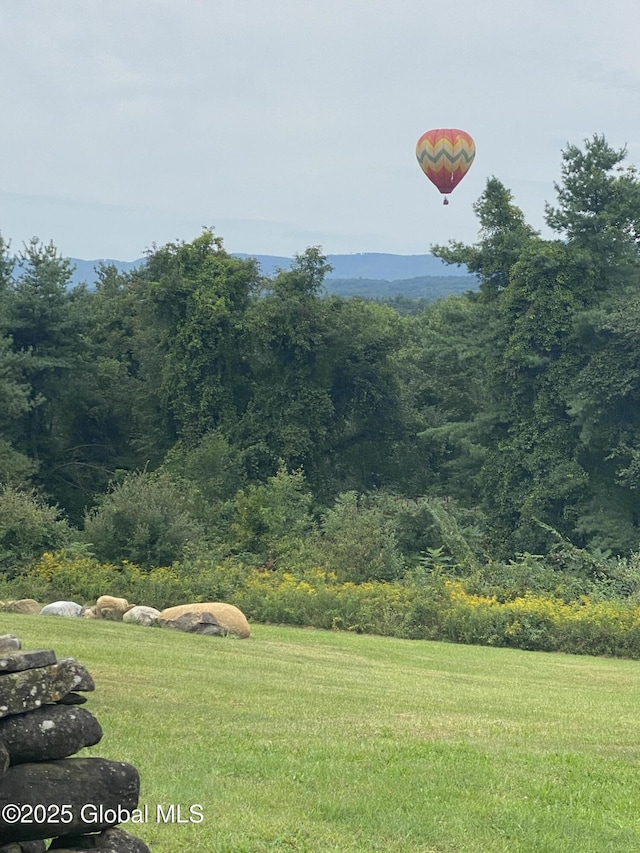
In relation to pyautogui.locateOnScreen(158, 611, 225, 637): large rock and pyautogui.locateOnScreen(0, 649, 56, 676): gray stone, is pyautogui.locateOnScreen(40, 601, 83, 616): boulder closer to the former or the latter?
pyautogui.locateOnScreen(158, 611, 225, 637): large rock

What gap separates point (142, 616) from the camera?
19781 mm

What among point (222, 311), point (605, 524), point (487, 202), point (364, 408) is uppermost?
point (487, 202)

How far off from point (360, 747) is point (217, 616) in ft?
32.2

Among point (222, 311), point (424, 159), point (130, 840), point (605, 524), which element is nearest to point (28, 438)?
point (222, 311)

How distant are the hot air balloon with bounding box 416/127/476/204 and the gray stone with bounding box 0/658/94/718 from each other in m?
35.4

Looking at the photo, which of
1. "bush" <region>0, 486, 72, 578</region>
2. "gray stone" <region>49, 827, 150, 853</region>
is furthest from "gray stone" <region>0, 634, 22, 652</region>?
"bush" <region>0, 486, 72, 578</region>

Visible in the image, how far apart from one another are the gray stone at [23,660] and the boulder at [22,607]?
15289 mm

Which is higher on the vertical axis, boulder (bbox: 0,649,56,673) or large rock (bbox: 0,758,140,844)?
boulder (bbox: 0,649,56,673)

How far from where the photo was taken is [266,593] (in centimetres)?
2330

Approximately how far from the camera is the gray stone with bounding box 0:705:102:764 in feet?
17.6

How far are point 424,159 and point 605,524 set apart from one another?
14.0 meters

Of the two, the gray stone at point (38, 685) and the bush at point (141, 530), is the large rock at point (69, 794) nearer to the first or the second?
the gray stone at point (38, 685)

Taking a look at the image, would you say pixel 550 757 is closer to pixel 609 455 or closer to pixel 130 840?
pixel 130 840

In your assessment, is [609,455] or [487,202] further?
[487,202]
